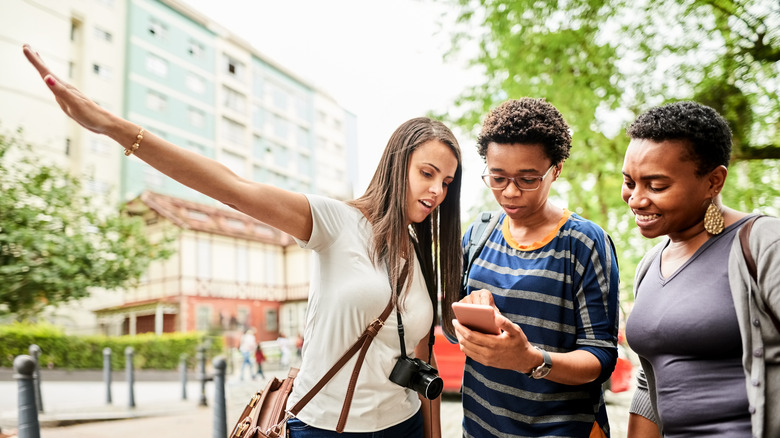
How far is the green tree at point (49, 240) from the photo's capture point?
677 centimetres

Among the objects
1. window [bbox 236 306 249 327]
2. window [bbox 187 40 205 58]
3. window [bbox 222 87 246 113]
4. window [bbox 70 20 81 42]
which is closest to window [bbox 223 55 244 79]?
window [bbox 222 87 246 113]

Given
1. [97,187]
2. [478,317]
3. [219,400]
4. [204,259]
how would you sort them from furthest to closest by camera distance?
[204,259], [97,187], [219,400], [478,317]

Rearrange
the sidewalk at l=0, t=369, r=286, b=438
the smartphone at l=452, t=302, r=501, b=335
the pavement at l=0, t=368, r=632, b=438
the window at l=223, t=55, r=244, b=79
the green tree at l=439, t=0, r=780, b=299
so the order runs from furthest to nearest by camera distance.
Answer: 1. the window at l=223, t=55, r=244, b=79
2. the sidewalk at l=0, t=369, r=286, b=438
3. the pavement at l=0, t=368, r=632, b=438
4. the green tree at l=439, t=0, r=780, b=299
5. the smartphone at l=452, t=302, r=501, b=335

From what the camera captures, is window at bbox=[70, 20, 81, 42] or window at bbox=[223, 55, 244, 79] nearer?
window at bbox=[70, 20, 81, 42]

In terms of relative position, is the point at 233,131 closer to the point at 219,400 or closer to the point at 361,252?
the point at 219,400

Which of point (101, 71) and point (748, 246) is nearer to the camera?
point (748, 246)

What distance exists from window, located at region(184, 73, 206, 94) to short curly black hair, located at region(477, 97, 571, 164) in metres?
13.0

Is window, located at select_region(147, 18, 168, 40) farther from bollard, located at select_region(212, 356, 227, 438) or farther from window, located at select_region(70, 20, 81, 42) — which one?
bollard, located at select_region(212, 356, 227, 438)

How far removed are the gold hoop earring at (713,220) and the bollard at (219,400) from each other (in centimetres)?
349

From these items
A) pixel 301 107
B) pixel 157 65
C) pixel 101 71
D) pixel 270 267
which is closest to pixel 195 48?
pixel 157 65

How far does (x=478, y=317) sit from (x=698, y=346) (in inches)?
21.2

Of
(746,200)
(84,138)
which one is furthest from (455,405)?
(84,138)

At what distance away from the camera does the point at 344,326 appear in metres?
1.43

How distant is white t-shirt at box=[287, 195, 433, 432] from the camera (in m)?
1.43
